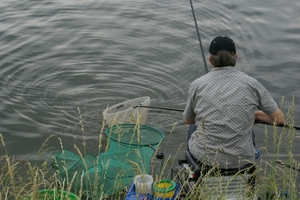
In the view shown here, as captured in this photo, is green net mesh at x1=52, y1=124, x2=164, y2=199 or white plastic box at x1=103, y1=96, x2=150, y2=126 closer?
green net mesh at x1=52, y1=124, x2=164, y2=199

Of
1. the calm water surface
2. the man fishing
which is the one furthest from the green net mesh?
the calm water surface

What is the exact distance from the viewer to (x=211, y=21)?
10992mm

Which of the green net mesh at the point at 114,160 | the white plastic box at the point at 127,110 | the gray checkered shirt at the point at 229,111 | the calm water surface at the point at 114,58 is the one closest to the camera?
the gray checkered shirt at the point at 229,111

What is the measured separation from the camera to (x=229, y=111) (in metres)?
4.18

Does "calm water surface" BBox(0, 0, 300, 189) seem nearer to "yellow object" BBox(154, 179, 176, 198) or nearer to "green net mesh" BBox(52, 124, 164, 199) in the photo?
"green net mesh" BBox(52, 124, 164, 199)

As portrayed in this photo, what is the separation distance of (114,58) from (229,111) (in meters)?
5.30

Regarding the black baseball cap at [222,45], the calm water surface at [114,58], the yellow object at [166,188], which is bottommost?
the calm water surface at [114,58]

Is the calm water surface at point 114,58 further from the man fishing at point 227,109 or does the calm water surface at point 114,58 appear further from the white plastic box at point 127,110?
the man fishing at point 227,109

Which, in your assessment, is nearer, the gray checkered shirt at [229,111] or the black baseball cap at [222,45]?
the gray checkered shirt at [229,111]

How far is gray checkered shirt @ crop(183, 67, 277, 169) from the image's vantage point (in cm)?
419

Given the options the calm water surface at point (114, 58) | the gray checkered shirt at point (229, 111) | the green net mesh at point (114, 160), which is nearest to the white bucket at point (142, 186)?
the gray checkered shirt at point (229, 111)

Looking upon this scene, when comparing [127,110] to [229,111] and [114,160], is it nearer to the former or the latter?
[114,160]

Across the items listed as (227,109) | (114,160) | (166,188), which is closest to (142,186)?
(166,188)

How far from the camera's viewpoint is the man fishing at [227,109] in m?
4.19
